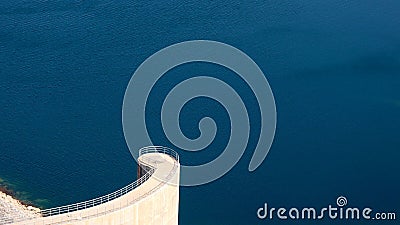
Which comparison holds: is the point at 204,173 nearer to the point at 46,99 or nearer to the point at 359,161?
the point at 359,161

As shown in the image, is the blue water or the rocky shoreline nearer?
the rocky shoreline

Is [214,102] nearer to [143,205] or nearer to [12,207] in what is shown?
[12,207]

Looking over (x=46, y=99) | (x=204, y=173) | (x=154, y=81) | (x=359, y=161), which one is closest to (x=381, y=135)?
(x=359, y=161)

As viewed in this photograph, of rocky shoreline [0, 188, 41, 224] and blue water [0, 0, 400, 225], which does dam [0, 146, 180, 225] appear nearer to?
rocky shoreline [0, 188, 41, 224]

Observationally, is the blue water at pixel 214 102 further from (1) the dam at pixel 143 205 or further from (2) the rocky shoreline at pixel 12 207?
(1) the dam at pixel 143 205

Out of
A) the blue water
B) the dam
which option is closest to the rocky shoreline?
the blue water

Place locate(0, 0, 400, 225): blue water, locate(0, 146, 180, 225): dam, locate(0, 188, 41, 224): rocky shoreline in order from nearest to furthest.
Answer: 1. locate(0, 146, 180, 225): dam
2. locate(0, 188, 41, 224): rocky shoreline
3. locate(0, 0, 400, 225): blue water

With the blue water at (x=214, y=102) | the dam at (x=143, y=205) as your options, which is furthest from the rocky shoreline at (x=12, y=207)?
the dam at (x=143, y=205)
